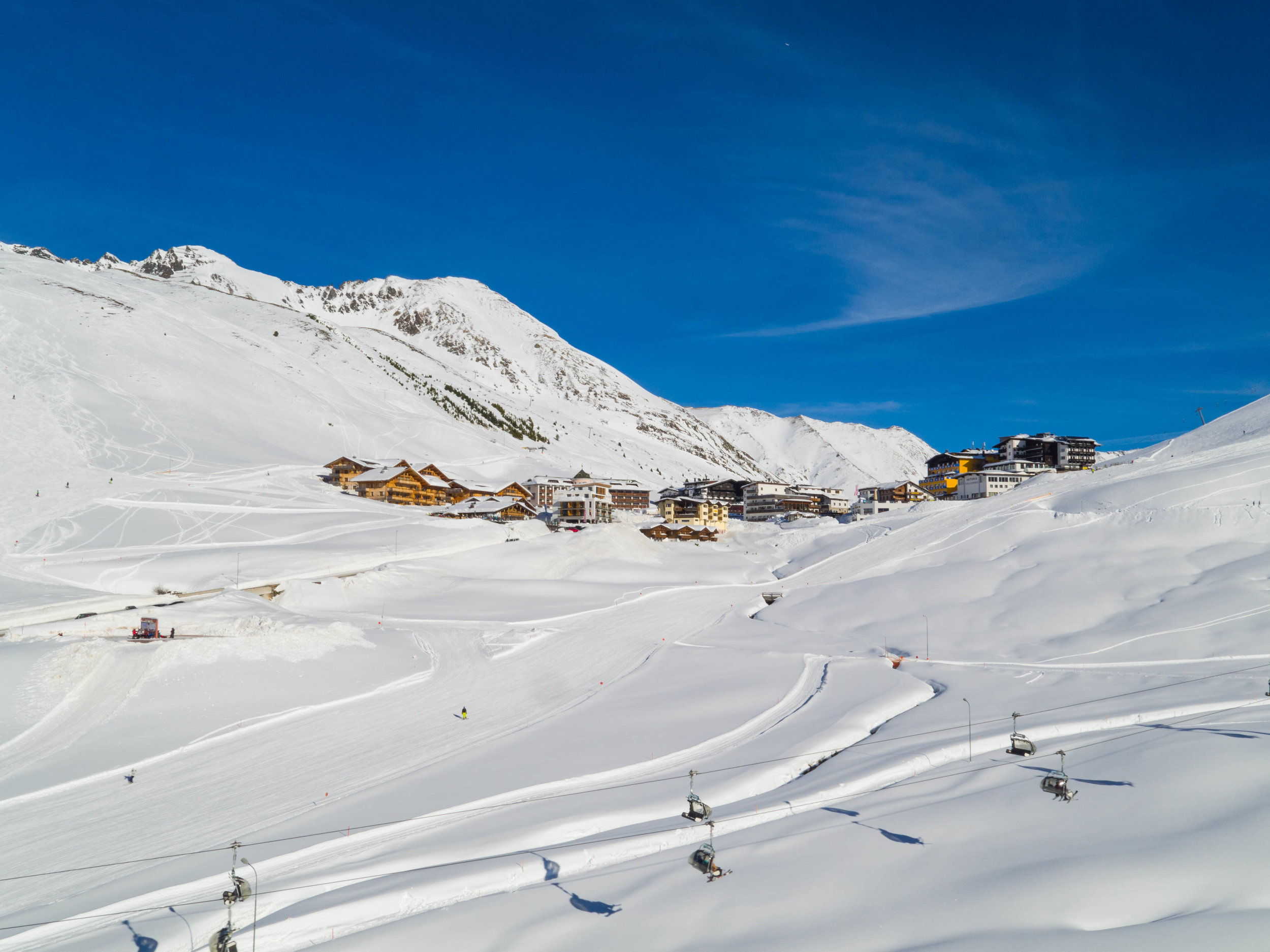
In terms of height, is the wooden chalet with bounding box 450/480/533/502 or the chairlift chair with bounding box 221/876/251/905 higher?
the wooden chalet with bounding box 450/480/533/502

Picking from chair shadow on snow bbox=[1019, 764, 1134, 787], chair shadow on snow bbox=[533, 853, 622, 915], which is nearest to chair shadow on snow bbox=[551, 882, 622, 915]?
chair shadow on snow bbox=[533, 853, 622, 915]

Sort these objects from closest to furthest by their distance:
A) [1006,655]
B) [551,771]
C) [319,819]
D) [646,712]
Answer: [319,819] → [551,771] → [646,712] → [1006,655]

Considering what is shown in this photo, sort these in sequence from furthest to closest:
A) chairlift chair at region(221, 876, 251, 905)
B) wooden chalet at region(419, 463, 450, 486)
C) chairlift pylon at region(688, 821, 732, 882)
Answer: wooden chalet at region(419, 463, 450, 486)
chairlift pylon at region(688, 821, 732, 882)
chairlift chair at region(221, 876, 251, 905)

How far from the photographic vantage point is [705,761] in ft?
68.6

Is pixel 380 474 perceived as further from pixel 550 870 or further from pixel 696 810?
pixel 696 810

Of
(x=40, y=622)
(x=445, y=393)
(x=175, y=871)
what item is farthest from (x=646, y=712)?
(x=445, y=393)

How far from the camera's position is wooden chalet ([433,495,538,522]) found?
8700cm

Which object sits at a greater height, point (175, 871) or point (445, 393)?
point (445, 393)

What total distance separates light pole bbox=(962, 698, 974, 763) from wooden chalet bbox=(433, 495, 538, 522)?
67.9 metres

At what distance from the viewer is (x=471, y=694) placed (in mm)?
29234

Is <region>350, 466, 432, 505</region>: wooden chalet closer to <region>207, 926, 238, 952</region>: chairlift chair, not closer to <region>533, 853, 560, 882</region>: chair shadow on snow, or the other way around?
<region>533, 853, 560, 882</region>: chair shadow on snow

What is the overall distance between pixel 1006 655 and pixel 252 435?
101 meters

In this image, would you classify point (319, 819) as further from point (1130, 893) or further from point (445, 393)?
point (445, 393)

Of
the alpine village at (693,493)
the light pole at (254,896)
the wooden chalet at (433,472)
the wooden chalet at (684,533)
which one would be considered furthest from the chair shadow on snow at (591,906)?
the wooden chalet at (433,472)
